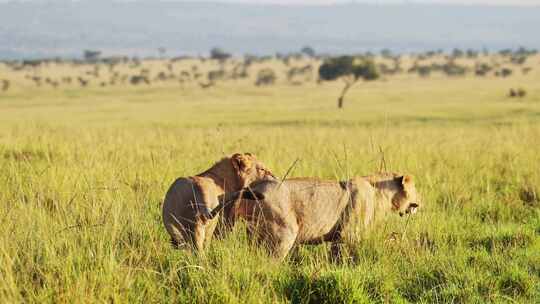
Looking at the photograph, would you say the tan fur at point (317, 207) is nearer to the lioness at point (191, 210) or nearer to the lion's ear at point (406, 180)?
the lion's ear at point (406, 180)

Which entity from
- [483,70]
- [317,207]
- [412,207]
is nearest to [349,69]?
[483,70]

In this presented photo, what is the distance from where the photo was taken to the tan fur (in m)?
5.73

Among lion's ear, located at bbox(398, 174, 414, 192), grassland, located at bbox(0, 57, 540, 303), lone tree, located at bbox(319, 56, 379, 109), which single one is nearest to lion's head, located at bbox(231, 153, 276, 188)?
grassland, located at bbox(0, 57, 540, 303)

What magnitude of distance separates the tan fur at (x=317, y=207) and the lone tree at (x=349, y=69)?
53.3 metres

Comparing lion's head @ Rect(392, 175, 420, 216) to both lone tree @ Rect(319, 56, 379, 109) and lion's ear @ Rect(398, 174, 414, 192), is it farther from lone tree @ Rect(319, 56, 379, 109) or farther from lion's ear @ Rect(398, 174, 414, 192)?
lone tree @ Rect(319, 56, 379, 109)

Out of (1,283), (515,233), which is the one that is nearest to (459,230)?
(515,233)


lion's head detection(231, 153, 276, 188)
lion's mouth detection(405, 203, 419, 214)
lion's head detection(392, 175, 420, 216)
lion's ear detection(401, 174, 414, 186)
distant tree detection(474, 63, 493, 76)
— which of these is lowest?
distant tree detection(474, 63, 493, 76)

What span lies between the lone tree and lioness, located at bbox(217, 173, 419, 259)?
53308 millimetres

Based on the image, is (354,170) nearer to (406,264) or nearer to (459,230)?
(459,230)

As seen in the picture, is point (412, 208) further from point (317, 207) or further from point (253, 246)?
point (253, 246)

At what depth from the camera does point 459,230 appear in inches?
270

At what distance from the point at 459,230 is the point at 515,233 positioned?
0.51 meters

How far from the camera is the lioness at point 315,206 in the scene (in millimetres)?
5723

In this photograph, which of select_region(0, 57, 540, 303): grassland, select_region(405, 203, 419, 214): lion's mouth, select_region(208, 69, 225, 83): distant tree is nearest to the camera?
select_region(0, 57, 540, 303): grassland
